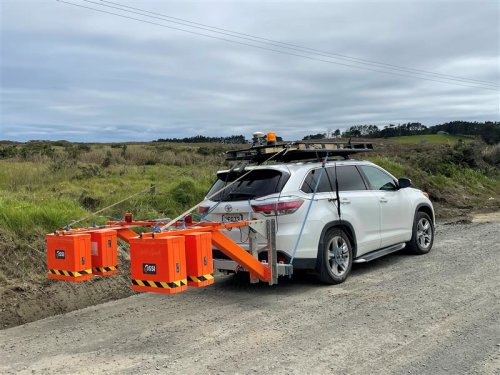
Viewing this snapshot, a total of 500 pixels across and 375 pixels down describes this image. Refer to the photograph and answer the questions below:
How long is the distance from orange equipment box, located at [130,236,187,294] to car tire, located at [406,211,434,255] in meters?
5.46

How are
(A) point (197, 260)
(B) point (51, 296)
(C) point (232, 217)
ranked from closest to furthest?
(A) point (197, 260), (B) point (51, 296), (C) point (232, 217)

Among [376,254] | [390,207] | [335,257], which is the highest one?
[390,207]

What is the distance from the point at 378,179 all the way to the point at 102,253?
4814 millimetres

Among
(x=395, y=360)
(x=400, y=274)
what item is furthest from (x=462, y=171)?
(x=395, y=360)

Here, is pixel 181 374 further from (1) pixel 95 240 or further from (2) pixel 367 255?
(2) pixel 367 255

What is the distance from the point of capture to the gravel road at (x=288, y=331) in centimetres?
439

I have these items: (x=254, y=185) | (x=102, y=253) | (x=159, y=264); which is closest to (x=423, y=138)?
(x=254, y=185)

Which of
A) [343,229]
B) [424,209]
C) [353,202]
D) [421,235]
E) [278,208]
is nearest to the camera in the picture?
[278,208]

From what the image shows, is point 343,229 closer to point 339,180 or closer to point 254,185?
point 339,180

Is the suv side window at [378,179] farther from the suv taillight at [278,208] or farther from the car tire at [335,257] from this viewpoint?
the suv taillight at [278,208]

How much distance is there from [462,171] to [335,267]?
19521 millimetres

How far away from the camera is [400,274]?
7605 millimetres

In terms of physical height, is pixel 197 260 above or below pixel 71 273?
above

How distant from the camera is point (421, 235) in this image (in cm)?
924
